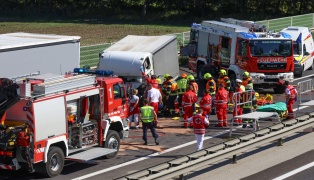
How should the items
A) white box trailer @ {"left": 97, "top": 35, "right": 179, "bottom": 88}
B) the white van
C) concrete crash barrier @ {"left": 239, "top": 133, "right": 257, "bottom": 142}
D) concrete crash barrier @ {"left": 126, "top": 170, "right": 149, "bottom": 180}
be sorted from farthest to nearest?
1. the white van
2. white box trailer @ {"left": 97, "top": 35, "right": 179, "bottom": 88}
3. concrete crash barrier @ {"left": 239, "top": 133, "right": 257, "bottom": 142}
4. concrete crash barrier @ {"left": 126, "top": 170, "right": 149, "bottom": 180}

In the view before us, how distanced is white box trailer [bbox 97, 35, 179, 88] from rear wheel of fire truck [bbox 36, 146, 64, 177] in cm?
1011

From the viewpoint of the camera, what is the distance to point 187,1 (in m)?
73.9

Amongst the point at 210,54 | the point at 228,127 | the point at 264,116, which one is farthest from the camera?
the point at 210,54

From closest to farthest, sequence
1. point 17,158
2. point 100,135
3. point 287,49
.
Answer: point 17,158, point 100,135, point 287,49

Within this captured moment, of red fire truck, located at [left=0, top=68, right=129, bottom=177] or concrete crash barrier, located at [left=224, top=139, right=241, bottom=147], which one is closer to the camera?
red fire truck, located at [left=0, top=68, right=129, bottom=177]

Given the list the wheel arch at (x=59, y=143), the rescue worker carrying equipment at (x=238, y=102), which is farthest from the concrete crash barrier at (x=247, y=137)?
the rescue worker carrying equipment at (x=238, y=102)

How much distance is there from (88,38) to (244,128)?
32051mm

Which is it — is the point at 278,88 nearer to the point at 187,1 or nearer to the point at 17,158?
the point at 17,158

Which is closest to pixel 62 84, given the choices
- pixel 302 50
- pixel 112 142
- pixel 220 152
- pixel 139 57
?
pixel 112 142

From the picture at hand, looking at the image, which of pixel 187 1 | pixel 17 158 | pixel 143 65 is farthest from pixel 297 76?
pixel 187 1

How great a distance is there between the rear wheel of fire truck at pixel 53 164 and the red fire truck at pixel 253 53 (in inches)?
545

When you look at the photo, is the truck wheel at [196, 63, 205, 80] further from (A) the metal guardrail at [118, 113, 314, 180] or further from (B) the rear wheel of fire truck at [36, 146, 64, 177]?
(B) the rear wheel of fire truck at [36, 146, 64, 177]

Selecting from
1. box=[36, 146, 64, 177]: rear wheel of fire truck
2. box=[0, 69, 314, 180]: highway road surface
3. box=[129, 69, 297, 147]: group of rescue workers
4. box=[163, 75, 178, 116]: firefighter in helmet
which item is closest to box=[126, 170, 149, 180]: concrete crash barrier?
box=[0, 69, 314, 180]: highway road surface

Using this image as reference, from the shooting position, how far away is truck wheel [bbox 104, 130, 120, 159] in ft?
66.7
